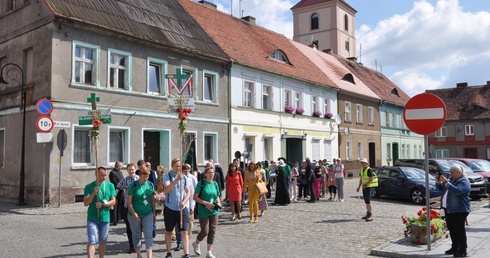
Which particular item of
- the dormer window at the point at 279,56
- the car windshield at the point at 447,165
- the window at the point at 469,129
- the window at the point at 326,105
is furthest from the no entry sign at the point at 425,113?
the window at the point at 469,129

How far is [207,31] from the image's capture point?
2530 cm

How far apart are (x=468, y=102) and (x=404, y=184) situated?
47.3 m

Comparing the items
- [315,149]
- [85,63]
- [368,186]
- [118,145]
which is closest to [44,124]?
[85,63]

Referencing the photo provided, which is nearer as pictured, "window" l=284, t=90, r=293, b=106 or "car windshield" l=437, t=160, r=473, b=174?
"car windshield" l=437, t=160, r=473, b=174

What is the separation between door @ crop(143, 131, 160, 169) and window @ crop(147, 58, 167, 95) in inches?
73.1

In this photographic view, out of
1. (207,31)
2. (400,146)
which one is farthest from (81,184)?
(400,146)

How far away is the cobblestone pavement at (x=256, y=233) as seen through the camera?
9.02 meters

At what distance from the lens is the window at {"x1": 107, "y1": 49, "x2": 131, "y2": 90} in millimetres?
18453

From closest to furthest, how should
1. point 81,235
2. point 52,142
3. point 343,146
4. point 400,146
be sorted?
A: point 81,235, point 52,142, point 343,146, point 400,146

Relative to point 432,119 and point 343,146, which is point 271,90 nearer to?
point 343,146

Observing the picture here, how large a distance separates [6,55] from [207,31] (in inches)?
402

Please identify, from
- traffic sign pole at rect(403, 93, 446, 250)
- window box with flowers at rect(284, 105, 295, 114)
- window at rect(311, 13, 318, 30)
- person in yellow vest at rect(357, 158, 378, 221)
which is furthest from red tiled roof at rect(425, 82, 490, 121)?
traffic sign pole at rect(403, 93, 446, 250)

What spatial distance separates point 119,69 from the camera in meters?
18.8

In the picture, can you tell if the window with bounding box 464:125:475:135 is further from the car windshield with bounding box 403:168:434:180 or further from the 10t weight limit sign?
the 10t weight limit sign
